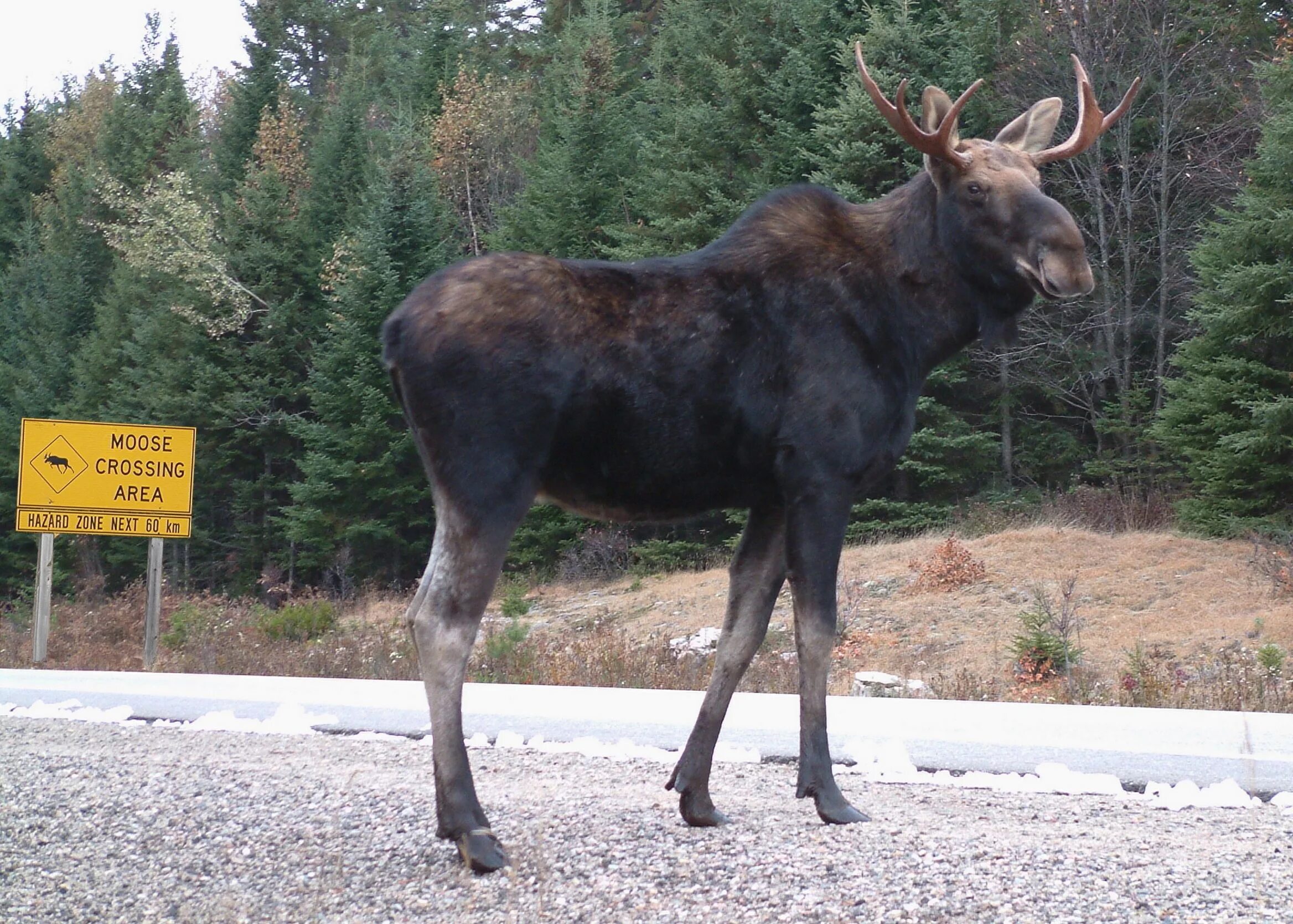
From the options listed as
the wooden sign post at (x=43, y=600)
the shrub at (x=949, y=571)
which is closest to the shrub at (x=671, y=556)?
the shrub at (x=949, y=571)

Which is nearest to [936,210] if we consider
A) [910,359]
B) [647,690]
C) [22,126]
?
[910,359]

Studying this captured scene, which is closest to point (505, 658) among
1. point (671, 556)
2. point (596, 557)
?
point (671, 556)

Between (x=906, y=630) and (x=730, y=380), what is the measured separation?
16533mm

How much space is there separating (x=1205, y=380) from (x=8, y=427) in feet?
132

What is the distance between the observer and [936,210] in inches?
207

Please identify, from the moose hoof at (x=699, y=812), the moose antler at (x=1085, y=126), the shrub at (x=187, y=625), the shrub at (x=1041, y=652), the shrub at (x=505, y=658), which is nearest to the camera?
the moose hoof at (x=699, y=812)

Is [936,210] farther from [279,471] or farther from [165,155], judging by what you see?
[165,155]

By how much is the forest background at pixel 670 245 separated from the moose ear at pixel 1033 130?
18.3 m

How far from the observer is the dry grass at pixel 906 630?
12.8 meters

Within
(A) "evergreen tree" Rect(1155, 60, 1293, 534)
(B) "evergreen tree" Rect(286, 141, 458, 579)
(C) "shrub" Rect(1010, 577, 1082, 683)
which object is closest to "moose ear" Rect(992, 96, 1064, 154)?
(C) "shrub" Rect(1010, 577, 1082, 683)

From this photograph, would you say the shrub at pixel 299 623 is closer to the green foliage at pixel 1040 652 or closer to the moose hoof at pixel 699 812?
the green foliage at pixel 1040 652

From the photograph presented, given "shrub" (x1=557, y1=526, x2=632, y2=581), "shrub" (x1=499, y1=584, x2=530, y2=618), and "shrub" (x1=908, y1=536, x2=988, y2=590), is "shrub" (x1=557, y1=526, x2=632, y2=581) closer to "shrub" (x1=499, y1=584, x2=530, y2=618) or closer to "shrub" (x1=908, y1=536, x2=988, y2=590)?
"shrub" (x1=499, y1=584, x2=530, y2=618)

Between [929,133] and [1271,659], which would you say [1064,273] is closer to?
[929,133]

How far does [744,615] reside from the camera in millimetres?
5215
